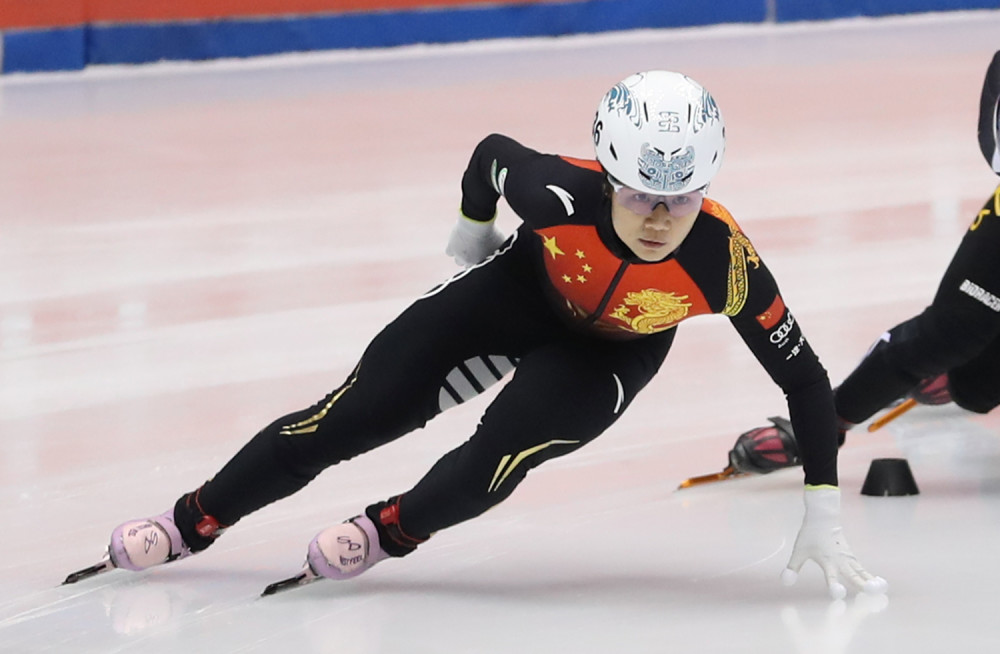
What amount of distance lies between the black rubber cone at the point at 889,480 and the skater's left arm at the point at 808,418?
694 mm

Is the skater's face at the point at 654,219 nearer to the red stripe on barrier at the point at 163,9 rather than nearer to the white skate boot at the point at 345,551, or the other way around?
the white skate boot at the point at 345,551

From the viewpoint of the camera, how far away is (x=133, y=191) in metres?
6.76

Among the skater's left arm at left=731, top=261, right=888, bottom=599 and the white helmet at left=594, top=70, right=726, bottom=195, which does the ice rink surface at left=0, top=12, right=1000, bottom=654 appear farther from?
the white helmet at left=594, top=70, right=726, bottom=195

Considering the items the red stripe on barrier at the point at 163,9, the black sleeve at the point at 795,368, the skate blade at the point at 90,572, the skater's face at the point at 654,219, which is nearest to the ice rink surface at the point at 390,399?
the skate blade at the point at 90,572

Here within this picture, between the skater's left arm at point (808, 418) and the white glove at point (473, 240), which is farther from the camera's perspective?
the white glove at point (473, 240)

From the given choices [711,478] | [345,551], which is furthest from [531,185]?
[711,478]

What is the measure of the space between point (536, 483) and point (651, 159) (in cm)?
112

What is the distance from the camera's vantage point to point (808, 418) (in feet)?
9.06

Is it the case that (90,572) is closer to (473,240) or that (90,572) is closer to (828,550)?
(473,240)

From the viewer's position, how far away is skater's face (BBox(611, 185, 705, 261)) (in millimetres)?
2715

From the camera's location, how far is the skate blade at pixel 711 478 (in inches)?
140

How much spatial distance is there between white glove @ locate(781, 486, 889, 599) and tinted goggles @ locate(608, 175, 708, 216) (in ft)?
1.78

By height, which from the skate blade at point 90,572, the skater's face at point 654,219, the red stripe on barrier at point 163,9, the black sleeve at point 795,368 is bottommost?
the skate blade at point 90,572

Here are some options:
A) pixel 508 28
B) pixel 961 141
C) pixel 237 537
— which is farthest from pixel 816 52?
pixel 237 537
